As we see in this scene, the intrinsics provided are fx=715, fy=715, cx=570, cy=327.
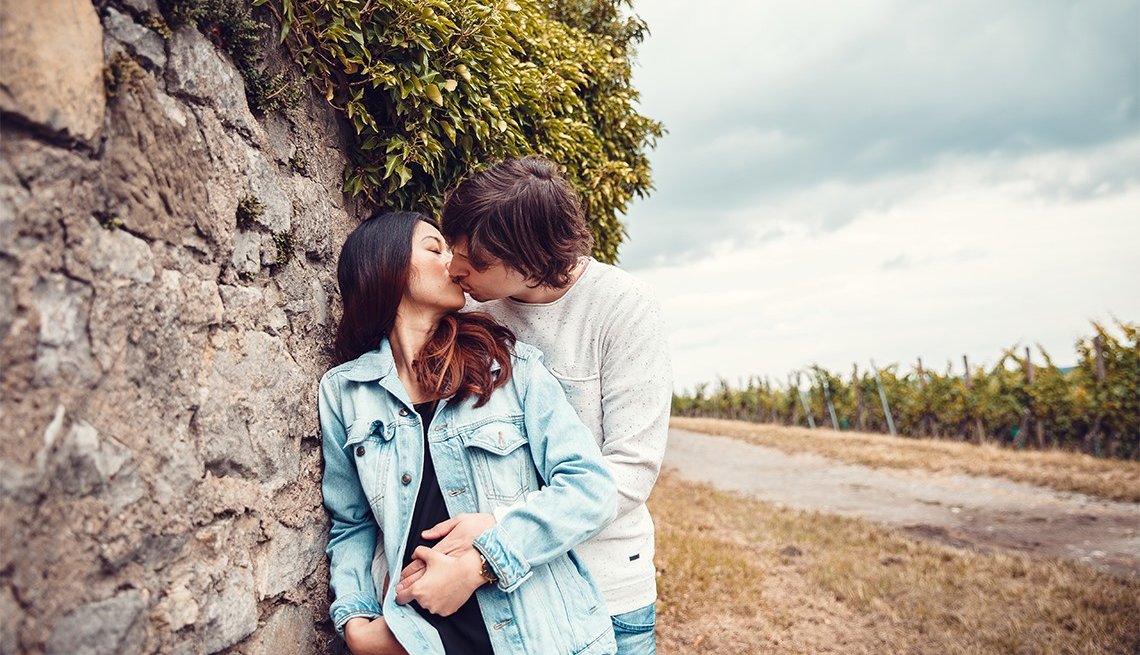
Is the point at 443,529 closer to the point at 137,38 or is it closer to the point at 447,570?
the point at 447,570

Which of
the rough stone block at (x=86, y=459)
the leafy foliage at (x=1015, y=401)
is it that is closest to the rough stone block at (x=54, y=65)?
the rough stone block at (x=86, y=459)

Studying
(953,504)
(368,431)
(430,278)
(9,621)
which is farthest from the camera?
(953,504)

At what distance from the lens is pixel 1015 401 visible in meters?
16.5

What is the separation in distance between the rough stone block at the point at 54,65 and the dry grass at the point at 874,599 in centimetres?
420

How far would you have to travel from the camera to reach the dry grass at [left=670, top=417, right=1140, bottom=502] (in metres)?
10.2

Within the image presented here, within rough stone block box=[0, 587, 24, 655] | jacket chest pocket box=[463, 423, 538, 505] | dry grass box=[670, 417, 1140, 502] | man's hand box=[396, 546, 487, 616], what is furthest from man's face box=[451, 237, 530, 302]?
dry grass box=[670, 417, 1140, 502]

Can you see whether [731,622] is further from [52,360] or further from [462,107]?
[52,360]

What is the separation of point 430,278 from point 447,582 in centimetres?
89

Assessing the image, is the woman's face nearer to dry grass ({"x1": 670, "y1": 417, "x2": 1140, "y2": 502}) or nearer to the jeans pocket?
the jeans pocket

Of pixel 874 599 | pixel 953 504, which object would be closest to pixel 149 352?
pixel 874 599

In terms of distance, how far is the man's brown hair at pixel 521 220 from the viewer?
79.0 inches

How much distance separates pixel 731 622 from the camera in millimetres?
4812

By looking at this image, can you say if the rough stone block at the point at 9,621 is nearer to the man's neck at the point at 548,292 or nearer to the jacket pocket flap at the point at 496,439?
the jacket pocket flap at the point at 496,439

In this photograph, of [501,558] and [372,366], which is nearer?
[501,558]
